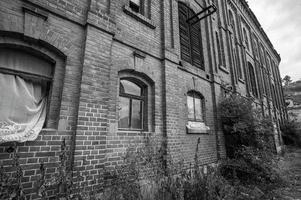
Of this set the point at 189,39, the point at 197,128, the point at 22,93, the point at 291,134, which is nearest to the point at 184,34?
the point at 189,39

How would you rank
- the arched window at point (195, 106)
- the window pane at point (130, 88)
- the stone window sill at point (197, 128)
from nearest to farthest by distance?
the window pane at point (130, 88)
the stone window sill at point (197, 128)
the arched window at point (195, 106)

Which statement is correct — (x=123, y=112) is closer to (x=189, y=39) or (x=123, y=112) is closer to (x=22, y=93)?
(x=22, y=93)

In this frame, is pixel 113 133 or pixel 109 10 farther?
pixel 109 10

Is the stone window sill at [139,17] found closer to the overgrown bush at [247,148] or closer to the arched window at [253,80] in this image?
the overgrown bush at [247,148]

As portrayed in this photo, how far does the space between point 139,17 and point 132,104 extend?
2658mm

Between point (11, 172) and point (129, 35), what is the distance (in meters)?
3.94

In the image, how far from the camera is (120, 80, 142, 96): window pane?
4492mm

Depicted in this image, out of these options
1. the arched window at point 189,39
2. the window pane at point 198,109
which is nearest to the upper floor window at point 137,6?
the arched window at point 189,39

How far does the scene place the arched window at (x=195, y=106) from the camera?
6.29 metres

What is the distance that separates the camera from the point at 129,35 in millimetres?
4715

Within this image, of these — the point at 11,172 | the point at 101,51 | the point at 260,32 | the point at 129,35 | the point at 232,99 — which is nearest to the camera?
the point at 11,172

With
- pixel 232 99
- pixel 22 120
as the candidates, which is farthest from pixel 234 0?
pixel 22 120

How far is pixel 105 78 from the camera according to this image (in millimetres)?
3758

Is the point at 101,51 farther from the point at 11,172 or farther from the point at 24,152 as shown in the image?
the point at 11,172
